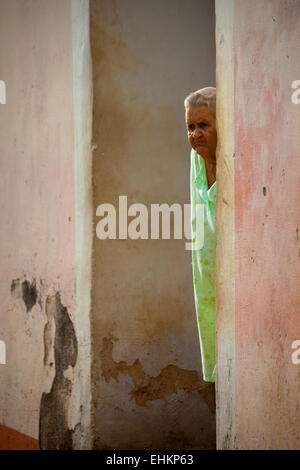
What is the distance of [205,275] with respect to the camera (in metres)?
3.98

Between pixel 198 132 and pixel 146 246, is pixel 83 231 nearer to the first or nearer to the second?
pixel 146 246

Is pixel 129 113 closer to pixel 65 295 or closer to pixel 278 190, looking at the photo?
pixel 65 295

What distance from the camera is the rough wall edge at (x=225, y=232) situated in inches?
133

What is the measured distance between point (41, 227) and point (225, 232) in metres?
1.95

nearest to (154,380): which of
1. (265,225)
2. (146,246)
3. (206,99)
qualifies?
(146,246)

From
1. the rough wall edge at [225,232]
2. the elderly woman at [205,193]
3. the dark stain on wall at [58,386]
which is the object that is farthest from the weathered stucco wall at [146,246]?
the rough wall edge at [225,232]

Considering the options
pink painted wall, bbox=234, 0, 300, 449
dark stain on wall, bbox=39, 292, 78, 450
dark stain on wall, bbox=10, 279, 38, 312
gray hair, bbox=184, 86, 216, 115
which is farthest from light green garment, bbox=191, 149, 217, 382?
dark stain on wall, bbox=10, 279, 38, 312

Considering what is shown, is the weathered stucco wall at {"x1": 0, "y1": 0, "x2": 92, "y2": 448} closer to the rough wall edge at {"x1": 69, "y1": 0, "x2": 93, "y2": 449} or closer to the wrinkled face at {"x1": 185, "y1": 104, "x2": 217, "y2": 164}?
the rough wall edge at {"x1": 69, "y1": 0, "x2": 93, "y2": 449}

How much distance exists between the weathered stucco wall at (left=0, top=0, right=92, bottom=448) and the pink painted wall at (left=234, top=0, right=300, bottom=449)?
137 centimetres

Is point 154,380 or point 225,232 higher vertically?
point 225,232

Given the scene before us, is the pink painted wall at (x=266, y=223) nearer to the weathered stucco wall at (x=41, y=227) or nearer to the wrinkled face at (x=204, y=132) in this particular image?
the wrinkled face at (x=204, y=132)

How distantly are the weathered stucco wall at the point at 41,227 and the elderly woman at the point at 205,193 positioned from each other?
0.72 metres

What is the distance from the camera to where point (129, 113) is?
4695 mm
